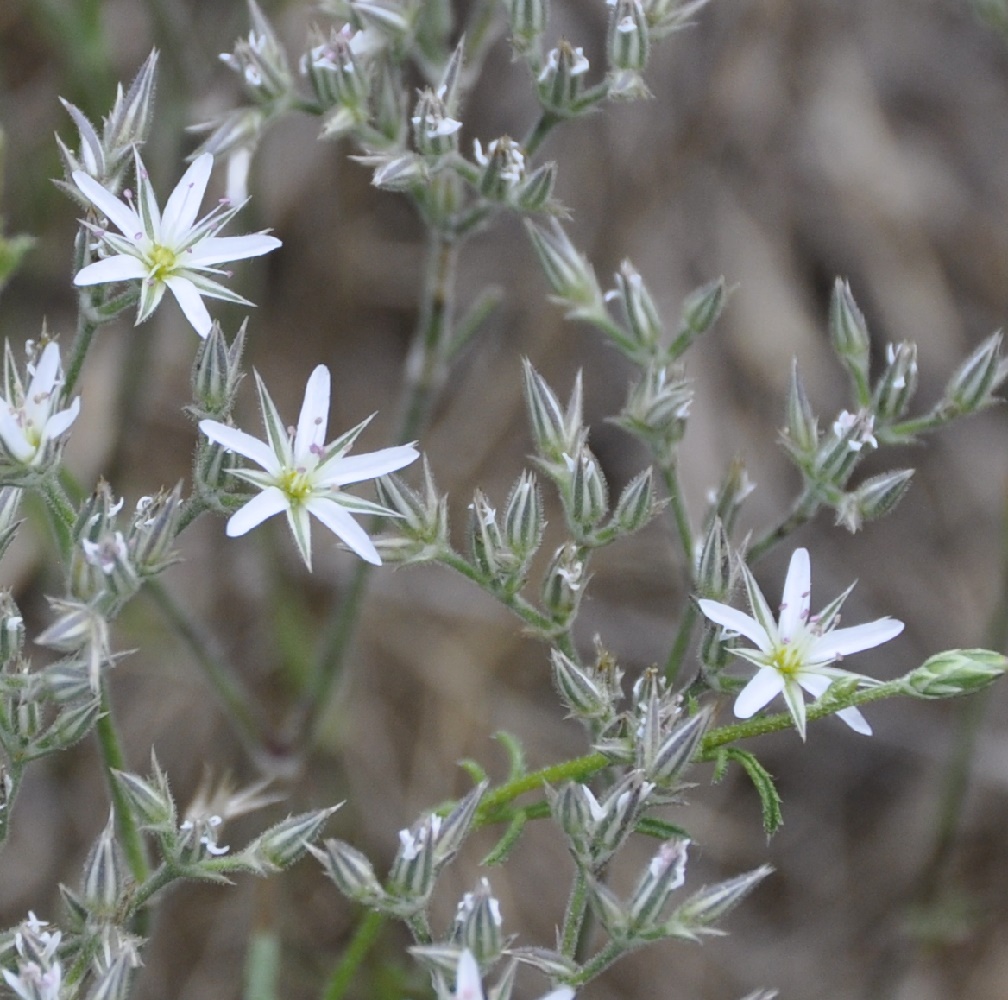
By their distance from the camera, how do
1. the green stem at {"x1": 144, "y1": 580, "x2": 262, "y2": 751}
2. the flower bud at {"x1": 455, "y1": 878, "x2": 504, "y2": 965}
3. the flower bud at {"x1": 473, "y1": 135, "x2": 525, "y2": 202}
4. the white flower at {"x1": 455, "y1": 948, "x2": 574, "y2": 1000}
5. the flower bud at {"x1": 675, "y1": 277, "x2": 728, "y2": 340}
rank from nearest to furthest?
the white flower at {"x1": 455, "y1": 948, "x2": 574, "y2": 1000}
the flower bud at {"x1": 455, "y1": 878, "x2": 504, "y2": 965}
the flower bud at {"x1": 473, "y1": 135, "x2": 525, "y2": 202}
the flower bud at {"x1": 675, "y1": 277, "x2": 728, "y2": 340}
the green stem at {"x1": 144, "y1": 580, "x2": 262, "y2": 751}

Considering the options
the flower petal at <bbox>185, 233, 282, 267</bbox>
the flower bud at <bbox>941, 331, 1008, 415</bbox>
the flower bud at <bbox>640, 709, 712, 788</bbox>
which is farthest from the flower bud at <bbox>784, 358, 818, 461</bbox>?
the flower petal at <bbox>185, 233, 282, 267</bbox>

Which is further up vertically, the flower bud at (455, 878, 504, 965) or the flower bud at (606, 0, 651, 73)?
the flower bud at (606, 0, 651, 73)

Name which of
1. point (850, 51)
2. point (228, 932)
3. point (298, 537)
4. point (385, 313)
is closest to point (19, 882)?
point (228, 932)

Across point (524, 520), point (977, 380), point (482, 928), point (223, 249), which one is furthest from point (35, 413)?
point (977, 380)

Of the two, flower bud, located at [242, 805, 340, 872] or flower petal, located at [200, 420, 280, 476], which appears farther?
flower bud, located at [242, 805, 340, 872]

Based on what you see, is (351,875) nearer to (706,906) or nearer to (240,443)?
(706,906)

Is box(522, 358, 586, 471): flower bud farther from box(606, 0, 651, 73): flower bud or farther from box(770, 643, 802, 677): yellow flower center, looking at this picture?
box(606, 0, 651, 73): flower bud

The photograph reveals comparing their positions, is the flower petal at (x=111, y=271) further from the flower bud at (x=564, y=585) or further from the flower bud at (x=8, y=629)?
the flower bud at (x=564, y=585)
